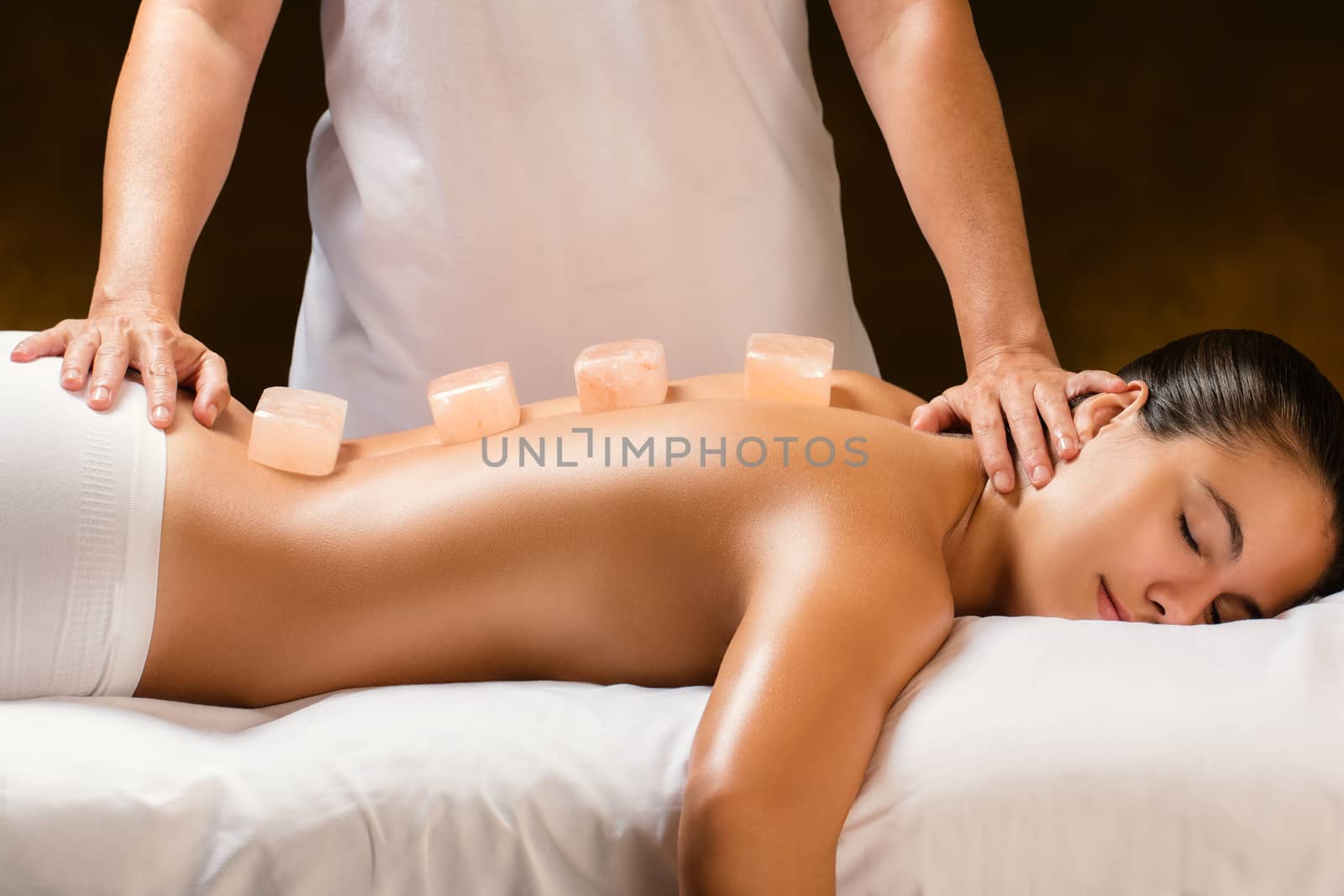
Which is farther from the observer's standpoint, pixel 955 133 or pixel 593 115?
pixel 593 115

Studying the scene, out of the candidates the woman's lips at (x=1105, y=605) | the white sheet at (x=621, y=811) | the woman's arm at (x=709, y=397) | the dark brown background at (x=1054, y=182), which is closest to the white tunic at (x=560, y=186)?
the woman's arm at (x=709, y=397)

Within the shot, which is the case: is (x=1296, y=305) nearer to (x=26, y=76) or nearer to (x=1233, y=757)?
(x=1233, y=757)

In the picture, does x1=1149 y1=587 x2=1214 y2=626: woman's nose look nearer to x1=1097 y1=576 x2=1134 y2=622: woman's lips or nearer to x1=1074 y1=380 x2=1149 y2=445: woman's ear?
x1=1097 y1=576 x2=1134 y2=622: woman's lips

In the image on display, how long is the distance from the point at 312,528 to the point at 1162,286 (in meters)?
A: 2.09

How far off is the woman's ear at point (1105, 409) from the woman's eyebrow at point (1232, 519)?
12 cm

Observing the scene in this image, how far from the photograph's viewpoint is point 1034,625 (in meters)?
1.05

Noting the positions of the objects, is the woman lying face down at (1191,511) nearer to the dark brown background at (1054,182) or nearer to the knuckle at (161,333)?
the knuckle at (161,333)

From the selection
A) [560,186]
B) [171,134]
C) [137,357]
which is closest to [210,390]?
[137,357]

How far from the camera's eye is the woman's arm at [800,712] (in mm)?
808

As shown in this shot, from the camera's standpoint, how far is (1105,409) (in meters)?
1.23

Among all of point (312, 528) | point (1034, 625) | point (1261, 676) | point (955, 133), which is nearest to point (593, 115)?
point (955, 133)

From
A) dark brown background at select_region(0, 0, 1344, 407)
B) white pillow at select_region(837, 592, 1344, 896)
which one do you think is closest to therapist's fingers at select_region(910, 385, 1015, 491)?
white pillow at select_region(837, 592, 1344, 896)

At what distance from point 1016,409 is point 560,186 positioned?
711mm

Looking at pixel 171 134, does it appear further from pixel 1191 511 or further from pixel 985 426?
pixel 1191 511
